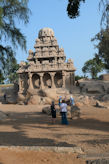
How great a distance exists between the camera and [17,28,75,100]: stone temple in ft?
110

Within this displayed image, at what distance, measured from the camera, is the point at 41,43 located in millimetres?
37531

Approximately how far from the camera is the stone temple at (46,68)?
3341cm

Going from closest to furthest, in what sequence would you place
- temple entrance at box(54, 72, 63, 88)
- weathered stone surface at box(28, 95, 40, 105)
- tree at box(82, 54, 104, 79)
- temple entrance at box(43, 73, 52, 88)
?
weathered stone surface at box(28, 95, 40, 105) < temple entrance at box(54, 72, 63, 88) < temple entrance at box(43, 73, 52, 88) < tree at box(82, 54, 104, 79)

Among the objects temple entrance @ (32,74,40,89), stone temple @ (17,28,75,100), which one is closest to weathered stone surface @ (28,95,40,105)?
stone temple @ (17,28,75,100)

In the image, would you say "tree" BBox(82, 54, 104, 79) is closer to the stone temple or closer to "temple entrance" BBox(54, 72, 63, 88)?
the stone temple

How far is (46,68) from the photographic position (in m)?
33.4

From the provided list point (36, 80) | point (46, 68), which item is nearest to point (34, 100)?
point (46, 68)

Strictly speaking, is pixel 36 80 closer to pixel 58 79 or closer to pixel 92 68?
pixel 58 79

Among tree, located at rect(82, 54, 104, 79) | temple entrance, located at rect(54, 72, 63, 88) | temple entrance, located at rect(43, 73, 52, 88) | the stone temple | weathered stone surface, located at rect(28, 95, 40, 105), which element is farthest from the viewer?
tree, located at rect(82, 54, 104, 79)

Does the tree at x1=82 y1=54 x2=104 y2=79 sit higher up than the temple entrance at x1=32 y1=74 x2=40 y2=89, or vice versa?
the tree at x1=82 y1=54 x2=104 y2=79

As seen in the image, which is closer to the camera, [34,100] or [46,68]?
[34,100]

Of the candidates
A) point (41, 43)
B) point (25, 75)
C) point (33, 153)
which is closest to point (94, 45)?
point (41, 43)

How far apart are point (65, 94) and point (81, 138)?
21402mm

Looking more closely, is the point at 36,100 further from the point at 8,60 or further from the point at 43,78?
the point at 8,60
